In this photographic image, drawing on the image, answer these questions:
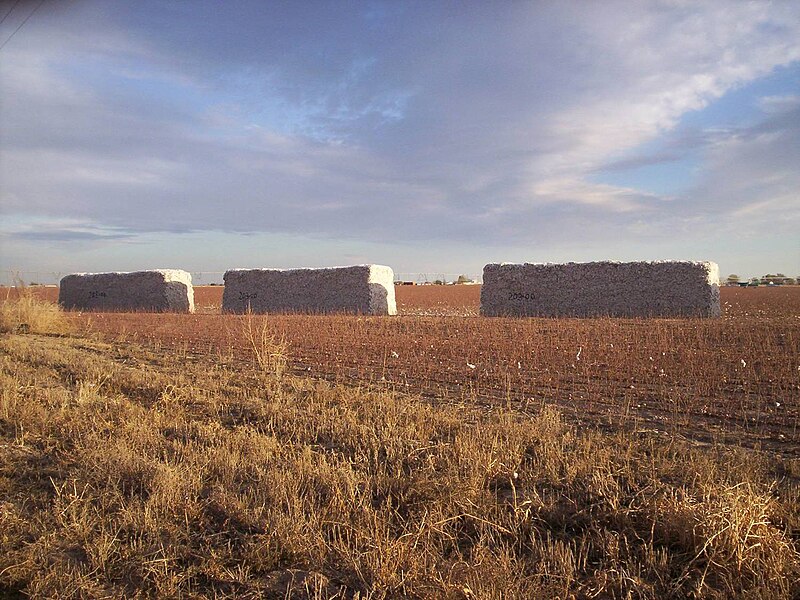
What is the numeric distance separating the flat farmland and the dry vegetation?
0.23 feet

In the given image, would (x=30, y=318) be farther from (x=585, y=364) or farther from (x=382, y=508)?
(x=382, y=508)

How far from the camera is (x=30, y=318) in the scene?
669 inches

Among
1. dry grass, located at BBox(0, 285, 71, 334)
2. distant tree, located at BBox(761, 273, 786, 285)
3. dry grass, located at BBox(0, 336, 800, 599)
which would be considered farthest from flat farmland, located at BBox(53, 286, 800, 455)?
distant tree, located at BBox(761, 273, 786, 285)

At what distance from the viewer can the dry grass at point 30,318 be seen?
54.7 ft

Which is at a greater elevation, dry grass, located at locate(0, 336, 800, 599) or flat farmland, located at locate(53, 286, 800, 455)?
flat farmland, located at locate(53, 286, 800, 455)

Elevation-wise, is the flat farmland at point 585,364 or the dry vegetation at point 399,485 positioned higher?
the flat farmland at point 585,364

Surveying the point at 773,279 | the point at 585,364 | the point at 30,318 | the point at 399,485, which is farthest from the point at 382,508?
the point at 773,279

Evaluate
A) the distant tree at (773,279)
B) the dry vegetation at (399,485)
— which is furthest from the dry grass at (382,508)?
the distant tree at (773,279)

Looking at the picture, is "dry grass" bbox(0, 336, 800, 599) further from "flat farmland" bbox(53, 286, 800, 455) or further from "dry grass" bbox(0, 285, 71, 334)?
"dry grass" bbox(0, 285, 71, 334)

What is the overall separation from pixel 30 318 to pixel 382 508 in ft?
56.2

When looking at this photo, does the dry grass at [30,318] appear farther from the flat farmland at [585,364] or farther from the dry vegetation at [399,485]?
the dry vegetation at [399,485]

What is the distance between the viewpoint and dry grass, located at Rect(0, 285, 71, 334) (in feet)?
54.7

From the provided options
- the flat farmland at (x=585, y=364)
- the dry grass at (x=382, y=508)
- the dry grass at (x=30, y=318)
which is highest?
the dry grass at (x=30, y=318)

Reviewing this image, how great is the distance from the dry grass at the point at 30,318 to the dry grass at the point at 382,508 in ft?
39.0
